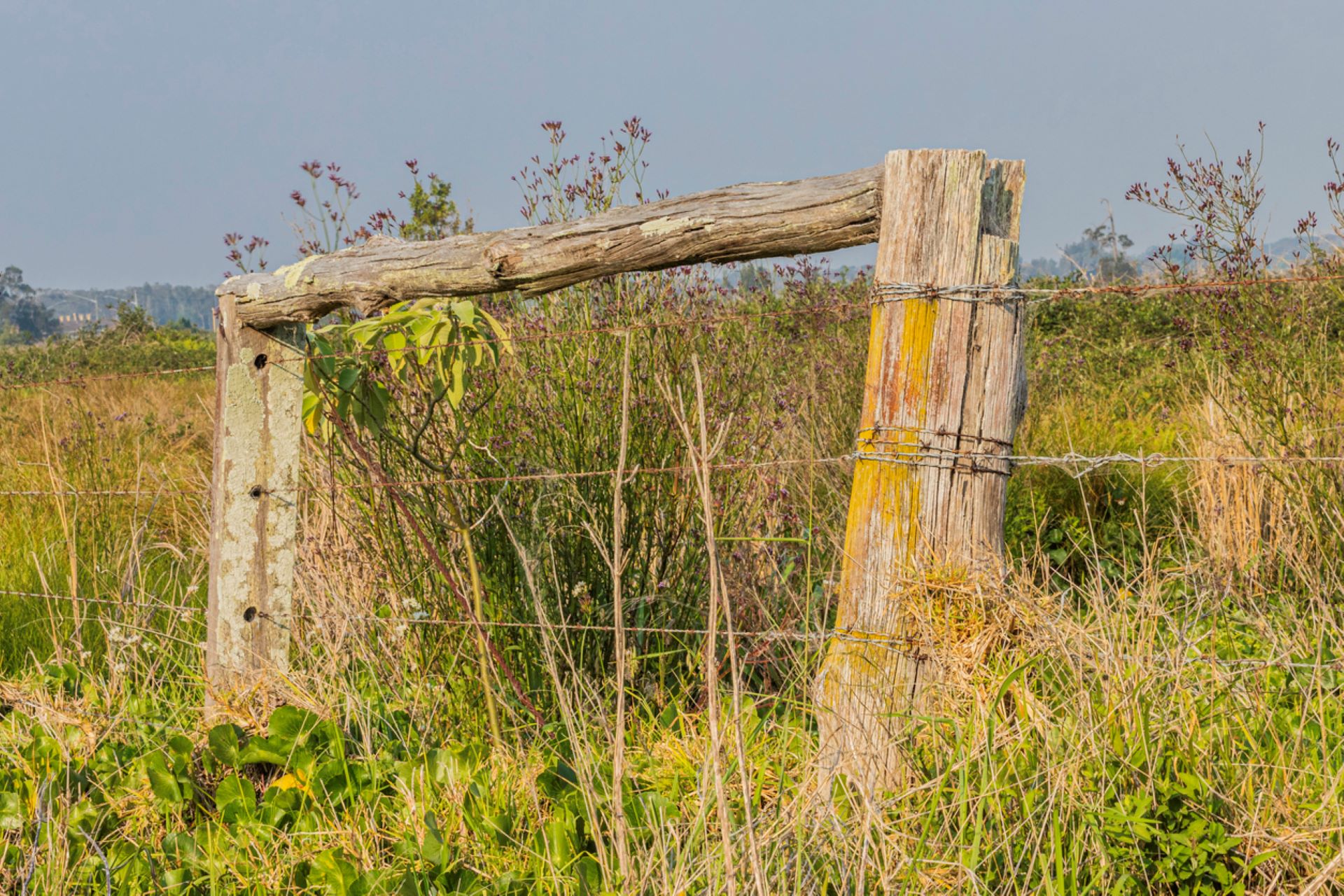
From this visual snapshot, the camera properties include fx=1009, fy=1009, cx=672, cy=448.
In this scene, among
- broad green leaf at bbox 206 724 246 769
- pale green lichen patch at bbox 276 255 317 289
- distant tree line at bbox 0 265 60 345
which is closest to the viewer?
broad green leaf at bbox 206 724 246 769

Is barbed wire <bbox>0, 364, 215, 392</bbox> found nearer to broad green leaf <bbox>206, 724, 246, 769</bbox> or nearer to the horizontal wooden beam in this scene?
the horizontal wooden beam

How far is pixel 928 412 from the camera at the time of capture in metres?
2.17

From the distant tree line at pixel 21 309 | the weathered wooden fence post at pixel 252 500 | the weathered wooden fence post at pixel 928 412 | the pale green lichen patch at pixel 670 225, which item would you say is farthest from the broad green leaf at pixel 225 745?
the distant tree line at pixel 21 309

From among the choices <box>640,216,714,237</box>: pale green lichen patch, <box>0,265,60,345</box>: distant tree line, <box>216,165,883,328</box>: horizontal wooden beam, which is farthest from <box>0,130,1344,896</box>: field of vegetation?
<box>0,265,60,345</box>: distant tree line

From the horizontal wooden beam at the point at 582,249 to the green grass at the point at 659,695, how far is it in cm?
36

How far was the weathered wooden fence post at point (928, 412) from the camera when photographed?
2.15 metres

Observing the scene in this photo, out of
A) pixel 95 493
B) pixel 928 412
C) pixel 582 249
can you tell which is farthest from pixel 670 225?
pixel 95 493

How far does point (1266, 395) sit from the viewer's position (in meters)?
4.16

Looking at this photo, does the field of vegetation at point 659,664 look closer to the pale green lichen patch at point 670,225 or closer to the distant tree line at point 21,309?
the pale green lichen patch at point 670,225

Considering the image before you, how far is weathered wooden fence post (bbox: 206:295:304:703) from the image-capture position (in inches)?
123

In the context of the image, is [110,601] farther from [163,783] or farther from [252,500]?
[163,783]

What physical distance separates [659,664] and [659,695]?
0.29 feet

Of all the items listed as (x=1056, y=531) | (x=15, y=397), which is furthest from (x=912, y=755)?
(x=15, y=397)

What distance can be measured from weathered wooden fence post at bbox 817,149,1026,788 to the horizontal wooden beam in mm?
135
